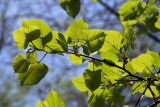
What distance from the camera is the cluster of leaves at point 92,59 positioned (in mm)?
910

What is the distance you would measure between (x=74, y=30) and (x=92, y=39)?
0.05 m

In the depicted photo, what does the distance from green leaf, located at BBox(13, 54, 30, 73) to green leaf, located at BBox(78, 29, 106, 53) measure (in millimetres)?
149

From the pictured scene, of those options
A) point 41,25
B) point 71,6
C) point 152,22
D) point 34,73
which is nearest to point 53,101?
point 34,73

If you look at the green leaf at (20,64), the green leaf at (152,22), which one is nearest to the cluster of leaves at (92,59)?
the green leaf at (20,64)

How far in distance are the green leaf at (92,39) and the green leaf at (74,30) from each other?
0.04ft

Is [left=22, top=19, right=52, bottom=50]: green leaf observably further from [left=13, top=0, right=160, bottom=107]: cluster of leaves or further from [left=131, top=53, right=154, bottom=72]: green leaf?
[left=131, top=53, right=154, bottom=72]: green leaf

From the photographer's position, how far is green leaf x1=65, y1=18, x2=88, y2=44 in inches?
36.4

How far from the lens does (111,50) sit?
100cm

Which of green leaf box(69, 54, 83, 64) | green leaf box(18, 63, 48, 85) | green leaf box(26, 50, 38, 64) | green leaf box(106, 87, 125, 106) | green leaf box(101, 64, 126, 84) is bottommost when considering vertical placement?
green leaf box(106, 87, 125, 106)

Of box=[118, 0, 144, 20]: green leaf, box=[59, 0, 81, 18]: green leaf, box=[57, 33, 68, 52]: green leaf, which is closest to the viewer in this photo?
box=[57, 33, 68, 52]: green leaf

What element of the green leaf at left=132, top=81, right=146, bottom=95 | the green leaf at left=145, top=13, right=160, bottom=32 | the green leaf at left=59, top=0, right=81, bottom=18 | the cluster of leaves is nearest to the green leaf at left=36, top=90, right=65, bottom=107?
the cluster of leaves

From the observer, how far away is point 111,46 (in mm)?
993

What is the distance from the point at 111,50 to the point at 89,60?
7 centimetres

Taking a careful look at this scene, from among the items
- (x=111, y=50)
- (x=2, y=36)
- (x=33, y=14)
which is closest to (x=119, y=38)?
(x=111, y=50)
